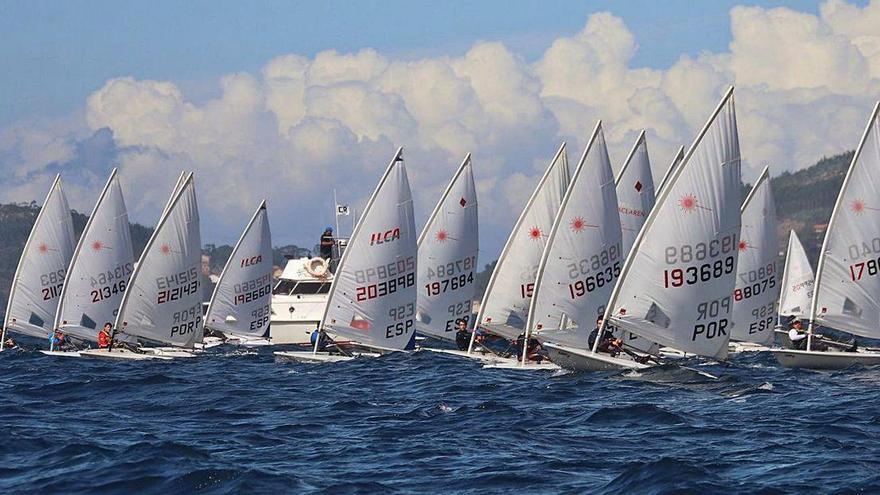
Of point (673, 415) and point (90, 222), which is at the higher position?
point (90, 222)

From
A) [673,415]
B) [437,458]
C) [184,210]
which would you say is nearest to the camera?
[437,458]

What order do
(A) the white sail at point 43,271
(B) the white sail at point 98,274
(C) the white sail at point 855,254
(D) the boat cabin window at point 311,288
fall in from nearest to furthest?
(C) the white sail at point 855,254
(B) the white sail at point 98,274
(A) the white sail at point 43,271
(D) the boat cabin window at point 311,288

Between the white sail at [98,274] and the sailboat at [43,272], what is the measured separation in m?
2.87

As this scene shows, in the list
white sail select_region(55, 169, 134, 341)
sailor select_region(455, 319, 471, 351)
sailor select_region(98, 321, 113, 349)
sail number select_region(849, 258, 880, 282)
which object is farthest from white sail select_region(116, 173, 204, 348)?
sail number select_region(849, 258, 880, 282)

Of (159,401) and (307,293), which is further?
(307,293)

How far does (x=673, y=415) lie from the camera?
30344 millimetres

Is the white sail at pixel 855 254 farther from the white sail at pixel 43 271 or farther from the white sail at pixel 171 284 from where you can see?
the white sail at pixel 43 271

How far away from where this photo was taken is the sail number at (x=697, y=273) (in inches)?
1544

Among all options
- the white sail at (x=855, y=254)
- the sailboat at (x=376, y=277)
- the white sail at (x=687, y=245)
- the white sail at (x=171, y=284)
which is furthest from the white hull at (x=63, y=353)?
the white sail at (x=855, y=254)

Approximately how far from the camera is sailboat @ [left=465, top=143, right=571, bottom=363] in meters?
48.8

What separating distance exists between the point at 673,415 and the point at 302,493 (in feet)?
36.9

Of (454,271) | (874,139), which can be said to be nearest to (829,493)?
(874,139)

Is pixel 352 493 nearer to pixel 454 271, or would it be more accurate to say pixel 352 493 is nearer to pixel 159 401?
pixel 159 401

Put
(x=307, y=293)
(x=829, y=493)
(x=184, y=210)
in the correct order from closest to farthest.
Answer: (x=829, y=493), (x=184, y=210), (x=307, y=293)
